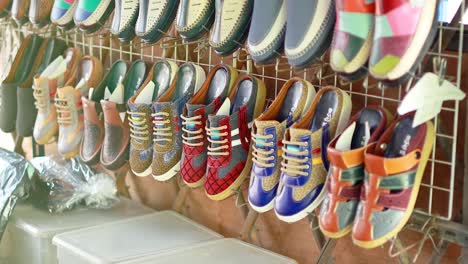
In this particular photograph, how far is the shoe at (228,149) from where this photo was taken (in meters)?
1.75

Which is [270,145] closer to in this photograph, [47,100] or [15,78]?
[47,100]

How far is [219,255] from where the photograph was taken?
1.92m

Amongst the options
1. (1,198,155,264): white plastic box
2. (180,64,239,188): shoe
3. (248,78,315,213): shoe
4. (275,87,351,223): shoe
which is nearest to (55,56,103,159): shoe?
(1,198,155,264): white plastic box

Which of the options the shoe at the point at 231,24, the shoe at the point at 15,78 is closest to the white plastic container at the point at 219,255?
the shoe at the point at 231,24

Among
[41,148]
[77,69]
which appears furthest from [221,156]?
[41,148]

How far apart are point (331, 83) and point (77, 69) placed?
2.93 ft

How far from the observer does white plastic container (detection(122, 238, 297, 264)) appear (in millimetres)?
1882

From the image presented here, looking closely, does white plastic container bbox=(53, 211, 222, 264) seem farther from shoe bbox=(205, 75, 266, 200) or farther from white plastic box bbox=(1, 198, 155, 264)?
shoe bbox=(205, 75, 266, 200)

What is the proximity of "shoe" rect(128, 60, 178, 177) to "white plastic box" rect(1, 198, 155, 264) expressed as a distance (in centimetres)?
29

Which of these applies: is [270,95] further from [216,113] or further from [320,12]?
[320,12]

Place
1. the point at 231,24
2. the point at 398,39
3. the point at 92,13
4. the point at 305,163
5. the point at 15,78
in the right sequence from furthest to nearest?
1. the point at 15,78
2. the point at 92,13
3. the point at 231,24
4. the point at 305,163
5. the point at 398,39

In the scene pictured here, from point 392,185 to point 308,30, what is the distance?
13.5 inches

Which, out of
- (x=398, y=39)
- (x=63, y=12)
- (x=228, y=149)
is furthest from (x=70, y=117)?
(x=398, y=39)

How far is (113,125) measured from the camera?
6.76 feet
